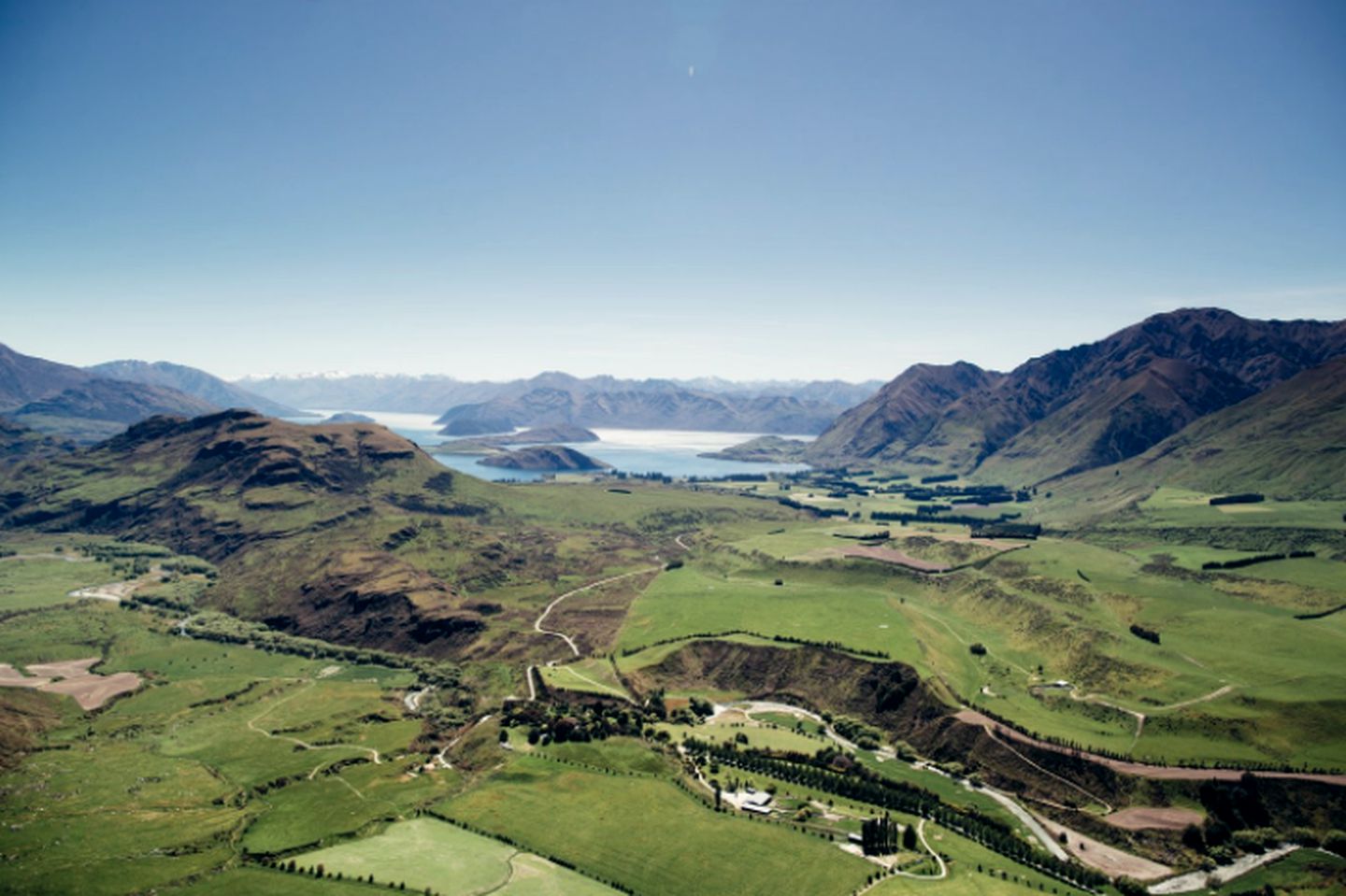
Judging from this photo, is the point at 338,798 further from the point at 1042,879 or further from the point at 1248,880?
the point at 1248,880

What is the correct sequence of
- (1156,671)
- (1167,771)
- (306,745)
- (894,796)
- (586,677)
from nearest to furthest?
1. (894,796)
2. (1167,771)
3. (306,745)
4. (1156,671)
5. (586,677)

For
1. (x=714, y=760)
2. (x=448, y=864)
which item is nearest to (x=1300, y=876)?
(x=714, y=760)

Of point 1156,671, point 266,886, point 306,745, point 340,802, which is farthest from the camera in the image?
point 1156,671

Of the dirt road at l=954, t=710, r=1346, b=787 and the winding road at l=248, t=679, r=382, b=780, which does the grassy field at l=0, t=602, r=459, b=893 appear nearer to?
the winding road at l=248, t=679, r=382, b=780

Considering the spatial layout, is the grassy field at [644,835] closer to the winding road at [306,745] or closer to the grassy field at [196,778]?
the grassy field at [196,778]

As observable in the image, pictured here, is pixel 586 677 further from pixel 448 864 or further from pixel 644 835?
pixel 448 864

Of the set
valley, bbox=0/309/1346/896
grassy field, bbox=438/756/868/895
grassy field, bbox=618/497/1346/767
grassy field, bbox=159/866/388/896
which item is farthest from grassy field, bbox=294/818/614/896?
grassy field, bbox=618/497/1346/767
